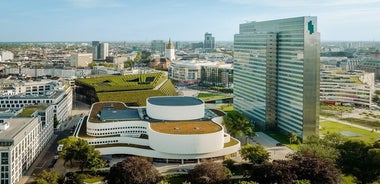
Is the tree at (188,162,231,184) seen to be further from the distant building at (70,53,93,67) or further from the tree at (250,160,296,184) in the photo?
the distant building at (70,53,93,67)

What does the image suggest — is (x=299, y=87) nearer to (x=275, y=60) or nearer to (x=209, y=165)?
(x=275, y=60)

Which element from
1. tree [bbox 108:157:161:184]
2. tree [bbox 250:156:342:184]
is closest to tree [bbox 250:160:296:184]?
tree [bbox 250:156:342:184]

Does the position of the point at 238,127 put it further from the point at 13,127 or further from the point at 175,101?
the point at 13,127

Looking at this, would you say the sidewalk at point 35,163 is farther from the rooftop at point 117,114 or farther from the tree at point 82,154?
the rooftop at point 117,114

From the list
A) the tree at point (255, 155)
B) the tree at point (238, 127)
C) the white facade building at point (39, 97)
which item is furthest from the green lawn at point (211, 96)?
the tree at point (255, 155)

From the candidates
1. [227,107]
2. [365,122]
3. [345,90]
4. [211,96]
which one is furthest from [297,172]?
[211,96]

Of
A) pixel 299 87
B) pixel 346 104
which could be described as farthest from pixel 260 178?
pixel 346 104
